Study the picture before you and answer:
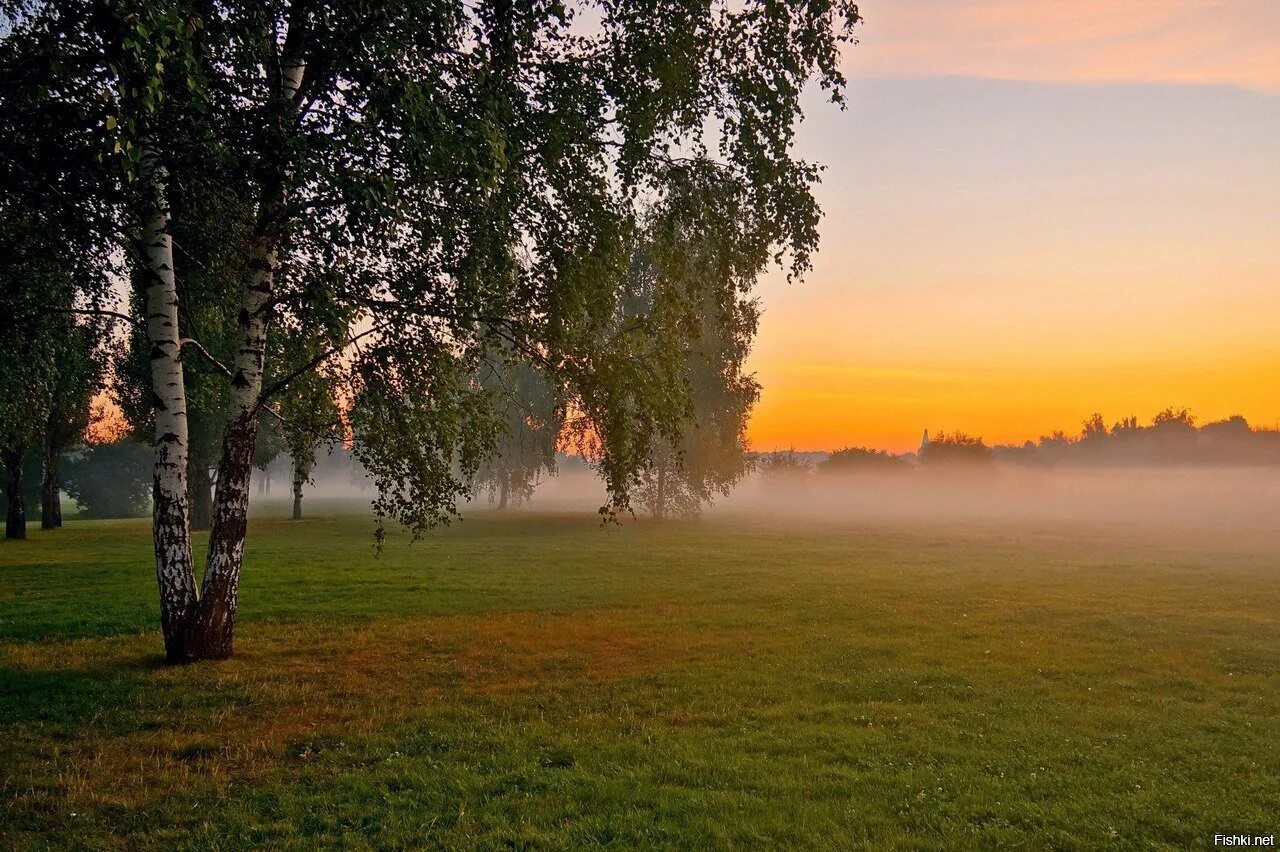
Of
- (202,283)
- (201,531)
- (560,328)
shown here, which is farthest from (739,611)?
(201,531)

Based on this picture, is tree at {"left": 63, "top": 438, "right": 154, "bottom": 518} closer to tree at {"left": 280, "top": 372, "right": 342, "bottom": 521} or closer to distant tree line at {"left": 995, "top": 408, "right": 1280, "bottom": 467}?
tree at {"left": 280, "top": 372, "right": 342, "bottom": 521}

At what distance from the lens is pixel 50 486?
46000 mm

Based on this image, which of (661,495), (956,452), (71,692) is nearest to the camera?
(71,692)

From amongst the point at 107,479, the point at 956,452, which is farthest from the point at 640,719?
the point at 956,452

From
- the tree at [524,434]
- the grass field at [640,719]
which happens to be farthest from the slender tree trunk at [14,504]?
the tree at [524,434]

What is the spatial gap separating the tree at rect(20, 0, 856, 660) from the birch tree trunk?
41 millimetres

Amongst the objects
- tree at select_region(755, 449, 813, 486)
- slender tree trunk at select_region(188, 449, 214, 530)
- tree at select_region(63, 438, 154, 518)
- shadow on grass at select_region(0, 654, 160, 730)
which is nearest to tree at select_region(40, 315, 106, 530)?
slender tree trunk at select_region(188, 449, 214, 530)

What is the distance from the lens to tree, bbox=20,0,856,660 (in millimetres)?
11469

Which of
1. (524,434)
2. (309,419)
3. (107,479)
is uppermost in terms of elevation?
(524,434)

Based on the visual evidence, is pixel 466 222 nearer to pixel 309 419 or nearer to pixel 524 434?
pixel 309 419

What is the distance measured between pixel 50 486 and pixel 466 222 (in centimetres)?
4897

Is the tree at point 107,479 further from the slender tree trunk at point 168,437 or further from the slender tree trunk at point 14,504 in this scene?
the slender tree trunk at point 168,437

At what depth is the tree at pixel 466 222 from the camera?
11.5 m

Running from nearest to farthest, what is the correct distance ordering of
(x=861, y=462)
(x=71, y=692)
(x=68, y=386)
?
1. (x=71, y=692)
2. (x=68, y=386)
3. (x=861, y=462)
